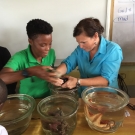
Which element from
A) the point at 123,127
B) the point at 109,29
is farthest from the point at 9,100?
the point at 109,29

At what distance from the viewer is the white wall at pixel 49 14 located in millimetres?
1531

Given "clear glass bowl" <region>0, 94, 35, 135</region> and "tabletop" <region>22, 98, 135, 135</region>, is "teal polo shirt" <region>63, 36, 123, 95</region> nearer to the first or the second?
"tabletop" <region>22, 98, 135, 135</region>

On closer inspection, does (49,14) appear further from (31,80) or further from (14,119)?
(14,119)

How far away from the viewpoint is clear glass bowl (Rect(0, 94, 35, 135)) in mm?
876

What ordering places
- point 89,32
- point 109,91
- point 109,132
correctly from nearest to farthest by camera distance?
point 109,132, point 109,91, point 89,32

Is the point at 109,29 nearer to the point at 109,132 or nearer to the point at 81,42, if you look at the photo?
the point at 81,42

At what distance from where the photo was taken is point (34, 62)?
136cm

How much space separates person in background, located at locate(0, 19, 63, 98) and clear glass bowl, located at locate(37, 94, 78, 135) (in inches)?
5.4

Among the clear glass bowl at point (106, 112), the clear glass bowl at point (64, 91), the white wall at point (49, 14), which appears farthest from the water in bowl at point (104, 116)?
the white wall at point (49, 14)

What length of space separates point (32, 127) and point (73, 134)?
213mm

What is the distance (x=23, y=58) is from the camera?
4.36 ft

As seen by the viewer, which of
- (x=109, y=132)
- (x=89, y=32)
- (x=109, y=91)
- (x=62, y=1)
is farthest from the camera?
(x=62, y=1)

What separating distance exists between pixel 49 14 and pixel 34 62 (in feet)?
1.47

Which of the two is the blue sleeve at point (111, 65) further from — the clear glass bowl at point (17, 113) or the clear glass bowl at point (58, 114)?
the clear glass bowl at point (17, 113)
